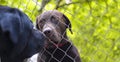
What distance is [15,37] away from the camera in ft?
7.13

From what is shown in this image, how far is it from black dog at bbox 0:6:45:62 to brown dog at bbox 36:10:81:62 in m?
0.89

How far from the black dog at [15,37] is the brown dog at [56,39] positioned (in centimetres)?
89

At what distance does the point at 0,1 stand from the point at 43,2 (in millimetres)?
569

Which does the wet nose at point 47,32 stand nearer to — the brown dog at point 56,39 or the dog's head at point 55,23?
the brown dog at point 56,39

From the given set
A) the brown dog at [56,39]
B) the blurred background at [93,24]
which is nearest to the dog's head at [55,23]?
the brown dog at [56,39]

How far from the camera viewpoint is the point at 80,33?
3742 mm

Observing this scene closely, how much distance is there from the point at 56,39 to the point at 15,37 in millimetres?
1231

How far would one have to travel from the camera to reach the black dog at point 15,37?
2.18 metres

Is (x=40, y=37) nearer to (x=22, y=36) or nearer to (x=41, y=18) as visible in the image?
(x=22, y=36)

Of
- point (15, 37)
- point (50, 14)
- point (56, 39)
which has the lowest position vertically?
point (56, 39)

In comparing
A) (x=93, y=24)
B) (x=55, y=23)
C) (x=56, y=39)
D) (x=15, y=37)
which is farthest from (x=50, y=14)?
(x=15, y=37)

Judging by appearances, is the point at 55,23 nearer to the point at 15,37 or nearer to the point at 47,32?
the point at 47,32

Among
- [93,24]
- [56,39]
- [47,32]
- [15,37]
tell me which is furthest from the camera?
[93,24]

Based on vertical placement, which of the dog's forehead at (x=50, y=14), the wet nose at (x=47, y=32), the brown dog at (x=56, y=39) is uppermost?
the dog's forehead at (x=50, y=14)
